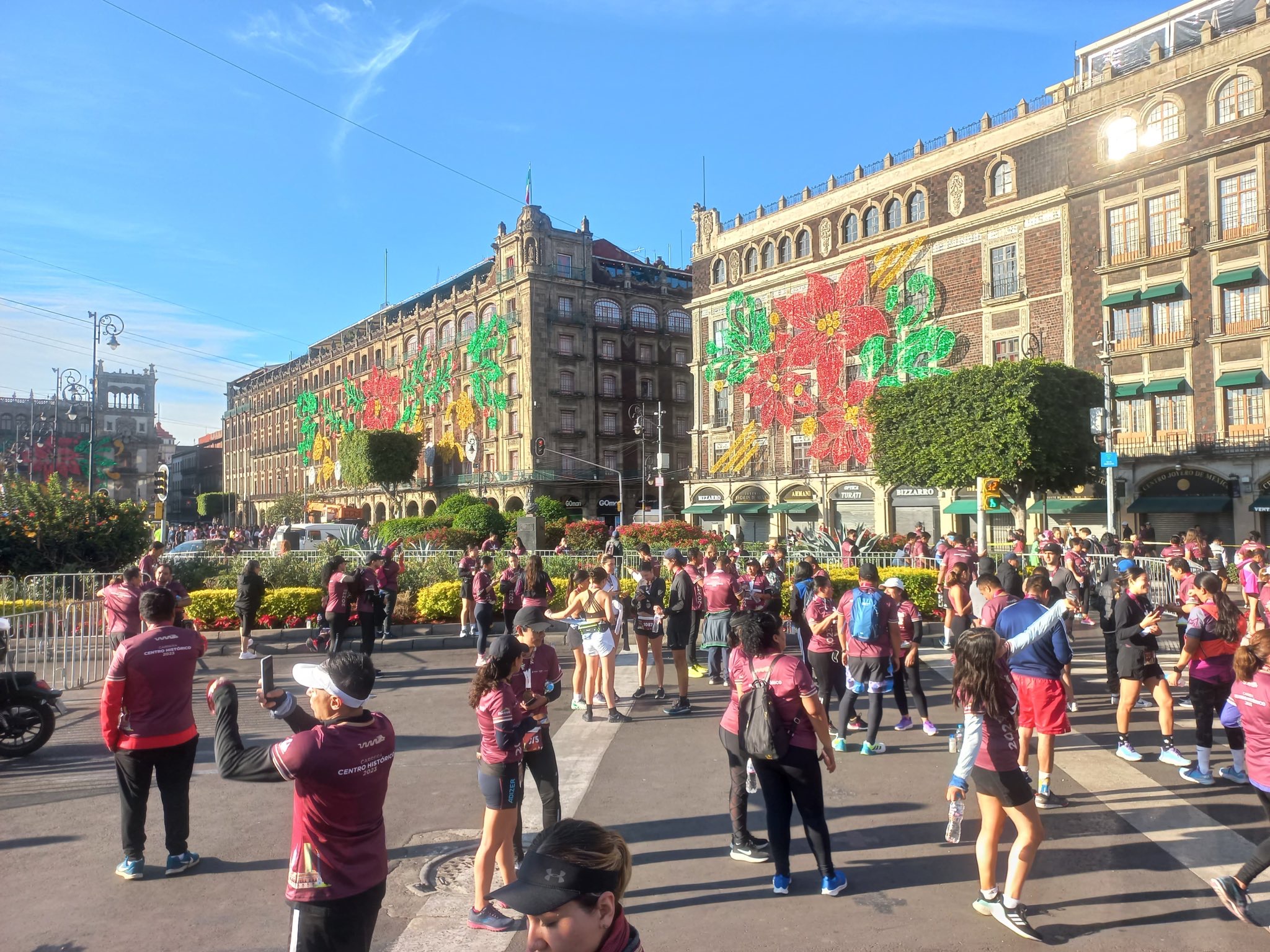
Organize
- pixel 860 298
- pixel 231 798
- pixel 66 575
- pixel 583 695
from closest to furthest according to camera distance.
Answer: pixel 231 798 < pixel 583 695 < pixel 66 575 < pixel 860 298

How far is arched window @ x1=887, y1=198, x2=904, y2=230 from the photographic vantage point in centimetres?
3703

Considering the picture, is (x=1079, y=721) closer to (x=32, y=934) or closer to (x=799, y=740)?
(x=799, y=740)

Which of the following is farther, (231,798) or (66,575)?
(66,575)

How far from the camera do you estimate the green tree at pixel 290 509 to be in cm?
7181

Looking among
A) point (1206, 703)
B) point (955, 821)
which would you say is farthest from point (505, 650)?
point (1206, 703)

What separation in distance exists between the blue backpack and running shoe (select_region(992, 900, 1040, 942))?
10.0ft

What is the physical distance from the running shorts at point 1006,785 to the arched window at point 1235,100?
31366 millimetres

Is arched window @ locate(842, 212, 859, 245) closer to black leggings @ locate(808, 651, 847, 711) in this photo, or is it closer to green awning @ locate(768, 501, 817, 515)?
green awning @ locate(768, 501, 817, 515)

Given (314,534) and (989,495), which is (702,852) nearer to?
(989,495)

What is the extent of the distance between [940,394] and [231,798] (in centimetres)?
2778

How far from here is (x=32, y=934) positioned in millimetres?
4648

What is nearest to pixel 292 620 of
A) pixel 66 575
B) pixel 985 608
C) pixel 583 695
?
pixel 66 575

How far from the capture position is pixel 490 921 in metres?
4.71

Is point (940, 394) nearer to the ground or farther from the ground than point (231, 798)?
farther from the ground
